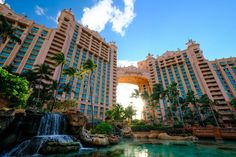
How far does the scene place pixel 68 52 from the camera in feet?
223

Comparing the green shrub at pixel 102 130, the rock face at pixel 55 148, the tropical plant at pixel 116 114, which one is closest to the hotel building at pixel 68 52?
the tropical plant at pixel 116 114

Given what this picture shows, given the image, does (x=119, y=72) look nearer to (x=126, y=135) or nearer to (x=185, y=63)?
(x=185, y=63)

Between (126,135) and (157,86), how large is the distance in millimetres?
24183

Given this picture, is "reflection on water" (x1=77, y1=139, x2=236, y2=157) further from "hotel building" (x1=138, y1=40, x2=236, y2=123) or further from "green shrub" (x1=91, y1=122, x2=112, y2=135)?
"hotel building" (x1=138, y1=40, x2=236, y2=123)

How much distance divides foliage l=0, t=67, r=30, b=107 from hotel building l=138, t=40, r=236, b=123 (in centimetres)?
7158

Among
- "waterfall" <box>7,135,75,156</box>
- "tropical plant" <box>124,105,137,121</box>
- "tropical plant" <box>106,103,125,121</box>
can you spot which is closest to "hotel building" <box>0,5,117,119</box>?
"tropical plant" <box>106,103,125,121</box>

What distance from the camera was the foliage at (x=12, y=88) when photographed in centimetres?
2142

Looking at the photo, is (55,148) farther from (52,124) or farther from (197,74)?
(197,74)

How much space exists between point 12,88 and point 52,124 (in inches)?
456

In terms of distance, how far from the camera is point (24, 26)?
62781mm

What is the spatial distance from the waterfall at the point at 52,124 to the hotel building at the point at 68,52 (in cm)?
3853

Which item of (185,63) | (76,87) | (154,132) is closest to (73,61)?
(76,87)

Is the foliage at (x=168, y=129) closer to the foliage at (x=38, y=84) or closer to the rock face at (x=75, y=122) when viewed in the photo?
the rock face at (x=75, y=122)

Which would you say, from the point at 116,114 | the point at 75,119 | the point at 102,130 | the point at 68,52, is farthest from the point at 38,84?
the point at 116,114
